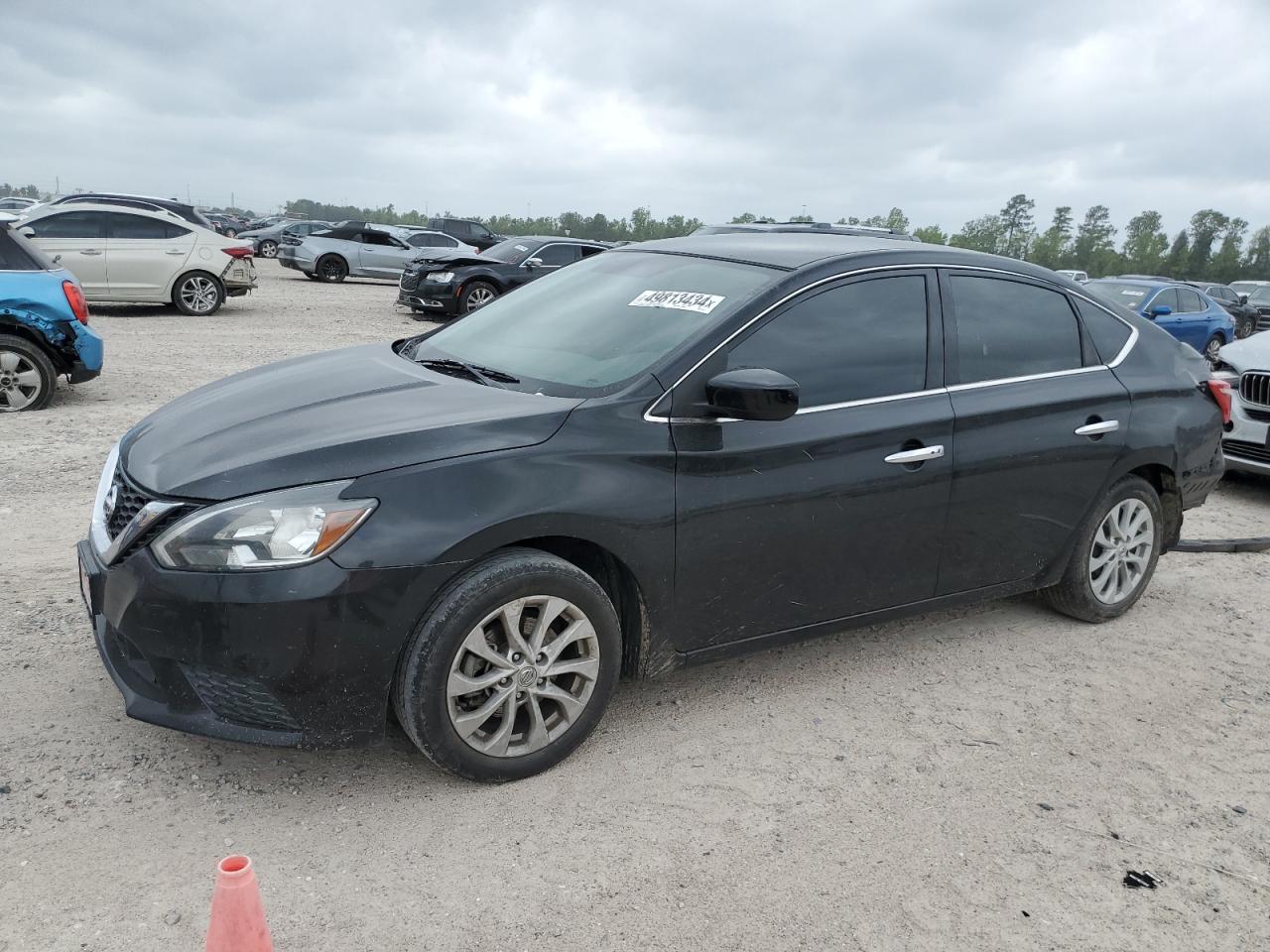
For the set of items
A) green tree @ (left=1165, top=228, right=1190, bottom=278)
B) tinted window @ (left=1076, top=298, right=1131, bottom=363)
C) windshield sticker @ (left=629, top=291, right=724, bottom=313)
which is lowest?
green tree @ (left=1165, top=228, right=1190, bottom=278)

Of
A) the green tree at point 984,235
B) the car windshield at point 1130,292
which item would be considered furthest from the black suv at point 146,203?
the green tree at point 984,235

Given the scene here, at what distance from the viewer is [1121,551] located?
4934 millimetres

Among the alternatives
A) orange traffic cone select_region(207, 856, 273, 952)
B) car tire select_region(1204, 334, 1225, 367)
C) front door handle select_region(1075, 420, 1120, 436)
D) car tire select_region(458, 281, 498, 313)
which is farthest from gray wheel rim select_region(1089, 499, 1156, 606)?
car tire select_region(1204, 334, 1225, 367)

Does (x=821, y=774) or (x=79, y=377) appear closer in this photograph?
(x=821, y=774)

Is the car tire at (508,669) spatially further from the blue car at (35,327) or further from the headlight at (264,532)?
the blue car at (35,327)

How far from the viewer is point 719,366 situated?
3.58m

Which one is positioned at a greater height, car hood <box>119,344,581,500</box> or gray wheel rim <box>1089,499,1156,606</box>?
car hood <box>119,344,581,500</box>

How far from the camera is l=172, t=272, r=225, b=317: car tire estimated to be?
16.1m

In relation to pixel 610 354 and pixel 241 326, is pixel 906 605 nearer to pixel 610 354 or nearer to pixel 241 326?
pixel 610 354

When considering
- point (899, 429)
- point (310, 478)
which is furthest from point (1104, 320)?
point (310, 478)

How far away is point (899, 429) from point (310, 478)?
2138 mm

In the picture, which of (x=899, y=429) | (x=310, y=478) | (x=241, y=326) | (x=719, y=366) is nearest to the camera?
(x=310, y=478)

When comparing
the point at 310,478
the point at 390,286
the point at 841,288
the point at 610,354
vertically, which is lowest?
the point at 390,286

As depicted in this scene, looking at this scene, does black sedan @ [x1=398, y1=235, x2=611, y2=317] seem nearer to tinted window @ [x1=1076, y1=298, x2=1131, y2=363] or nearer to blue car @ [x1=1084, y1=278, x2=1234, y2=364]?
blue car @ [x1=1084, y1=278, x2=1234, y2=364]
